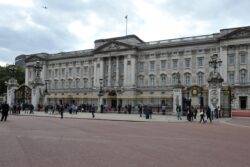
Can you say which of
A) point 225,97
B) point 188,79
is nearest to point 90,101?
point 188,79

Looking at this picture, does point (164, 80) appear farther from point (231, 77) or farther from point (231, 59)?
point (231, 59)

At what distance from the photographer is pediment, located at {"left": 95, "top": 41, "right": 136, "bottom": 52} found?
3545 inches

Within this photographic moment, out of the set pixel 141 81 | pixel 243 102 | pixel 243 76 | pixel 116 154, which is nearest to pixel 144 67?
pixel 141 81

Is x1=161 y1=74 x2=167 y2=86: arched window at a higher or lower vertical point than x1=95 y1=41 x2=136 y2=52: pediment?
lower

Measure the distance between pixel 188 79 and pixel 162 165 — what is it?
73.3m

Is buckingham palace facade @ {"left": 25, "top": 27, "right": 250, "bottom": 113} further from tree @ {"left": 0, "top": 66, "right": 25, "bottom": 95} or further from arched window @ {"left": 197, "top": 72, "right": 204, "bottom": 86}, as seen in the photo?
tree @ {"left": 0, "top": 66, "right": 25, "bottom": 95}

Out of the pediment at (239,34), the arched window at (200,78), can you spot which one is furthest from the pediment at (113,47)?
the pediment at (239,34)

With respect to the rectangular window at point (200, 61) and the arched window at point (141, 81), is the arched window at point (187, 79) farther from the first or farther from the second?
the arched window at point (141, 81)

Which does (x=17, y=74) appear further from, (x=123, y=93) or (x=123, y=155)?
(x=123, y=155)

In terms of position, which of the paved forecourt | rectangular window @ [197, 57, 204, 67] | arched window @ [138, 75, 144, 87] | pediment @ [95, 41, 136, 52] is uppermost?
pediment @ [95, 41, 136, 52]

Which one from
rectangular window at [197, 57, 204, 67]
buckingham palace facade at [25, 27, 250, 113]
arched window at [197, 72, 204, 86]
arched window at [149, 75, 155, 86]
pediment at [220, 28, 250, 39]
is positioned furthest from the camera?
arched window at [149, 75, 155, 86]

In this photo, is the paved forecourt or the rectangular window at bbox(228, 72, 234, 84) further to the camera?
the rectangular window at bbox(228, 72, 234, 84)

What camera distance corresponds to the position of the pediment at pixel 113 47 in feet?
295

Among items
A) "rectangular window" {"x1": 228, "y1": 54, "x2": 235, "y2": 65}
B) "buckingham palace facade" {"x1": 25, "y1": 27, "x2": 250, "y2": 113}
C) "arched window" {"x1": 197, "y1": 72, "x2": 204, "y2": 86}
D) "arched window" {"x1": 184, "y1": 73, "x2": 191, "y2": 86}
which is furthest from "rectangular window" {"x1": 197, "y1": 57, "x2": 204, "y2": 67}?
"rectangular window" {"x1": 228, "y1": 54, "x2": 235, "y2": 65}
